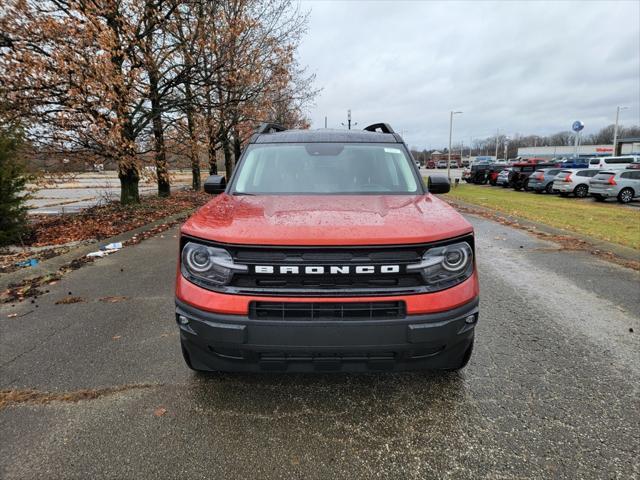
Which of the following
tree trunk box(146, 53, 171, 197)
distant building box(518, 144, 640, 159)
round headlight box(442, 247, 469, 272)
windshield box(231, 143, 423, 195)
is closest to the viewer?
round headlight box(442, 247, 469, 272)

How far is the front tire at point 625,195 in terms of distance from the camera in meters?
19.8

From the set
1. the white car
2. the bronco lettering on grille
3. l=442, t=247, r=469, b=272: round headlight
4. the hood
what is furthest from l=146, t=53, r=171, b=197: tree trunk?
the white car

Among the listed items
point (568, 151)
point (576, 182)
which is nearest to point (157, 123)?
point (576, 182)

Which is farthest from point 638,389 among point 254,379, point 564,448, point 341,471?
point 254,379

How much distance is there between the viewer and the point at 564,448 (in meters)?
2.33

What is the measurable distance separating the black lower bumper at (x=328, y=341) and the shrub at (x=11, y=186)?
23.8 feet

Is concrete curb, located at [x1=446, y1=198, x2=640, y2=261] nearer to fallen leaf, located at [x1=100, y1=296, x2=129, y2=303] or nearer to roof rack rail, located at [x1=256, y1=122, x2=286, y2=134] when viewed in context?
roof rack rail, located at [x1=256, y1=122, x2=286, y2=134]

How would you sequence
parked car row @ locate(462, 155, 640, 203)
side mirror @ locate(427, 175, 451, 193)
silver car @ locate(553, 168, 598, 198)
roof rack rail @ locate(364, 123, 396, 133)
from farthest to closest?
silver car @ locate(553, 168, 598, 198), parked car row @ locate(462, 155, 640, 203), roof rack rail @ locate(364, 123, 396, 133), side mirror @ locate(427, 175, 451, 193)

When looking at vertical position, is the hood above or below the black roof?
below

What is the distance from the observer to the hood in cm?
232

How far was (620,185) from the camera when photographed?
19.8 metres

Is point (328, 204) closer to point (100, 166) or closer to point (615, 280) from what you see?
point (615, 280)

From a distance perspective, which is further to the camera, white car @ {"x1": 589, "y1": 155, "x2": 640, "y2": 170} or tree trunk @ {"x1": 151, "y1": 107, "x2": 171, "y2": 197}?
white car @ {"x1": 589, "y1": 155, "x2": 640, "y2": 170}

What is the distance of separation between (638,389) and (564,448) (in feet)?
3.49
